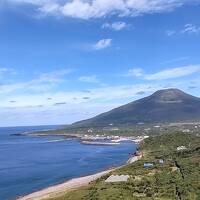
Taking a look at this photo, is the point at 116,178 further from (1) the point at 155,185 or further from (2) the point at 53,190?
(2) the point at 53,190

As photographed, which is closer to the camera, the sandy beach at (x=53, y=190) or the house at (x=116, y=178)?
the sandy beach at (x=53, y=190)

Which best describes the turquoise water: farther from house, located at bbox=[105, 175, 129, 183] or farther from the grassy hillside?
the grassy hillside

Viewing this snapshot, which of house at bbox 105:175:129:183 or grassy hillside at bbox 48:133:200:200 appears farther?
house at bbox 105:175:129:183

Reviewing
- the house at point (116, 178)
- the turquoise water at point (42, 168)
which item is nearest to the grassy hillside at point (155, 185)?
the house at point (116, 178)

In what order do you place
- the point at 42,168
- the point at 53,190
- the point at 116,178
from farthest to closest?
the point at 42,168, the point at 53,190, the point at 116,178

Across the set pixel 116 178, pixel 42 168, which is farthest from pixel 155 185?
pixel 42 168

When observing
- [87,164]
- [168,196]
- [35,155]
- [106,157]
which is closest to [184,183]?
[168,196]

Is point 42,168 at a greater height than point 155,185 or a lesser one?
greater

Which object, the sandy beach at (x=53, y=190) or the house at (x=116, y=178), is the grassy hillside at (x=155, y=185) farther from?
the sandy beach at (x=53, y=190)

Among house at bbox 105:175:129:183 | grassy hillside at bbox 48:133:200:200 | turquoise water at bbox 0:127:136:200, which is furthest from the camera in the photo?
turquoise water at bbox 0:127:136:200

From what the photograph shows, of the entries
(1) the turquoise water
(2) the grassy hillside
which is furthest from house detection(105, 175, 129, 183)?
(1) the turquoise water

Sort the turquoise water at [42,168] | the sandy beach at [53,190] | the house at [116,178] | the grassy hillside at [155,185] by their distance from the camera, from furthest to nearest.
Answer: the turquoise water at [42,168] < the house at [116,178] < the sandy beach at [53,190] < the grassy hillside at [155,185]
